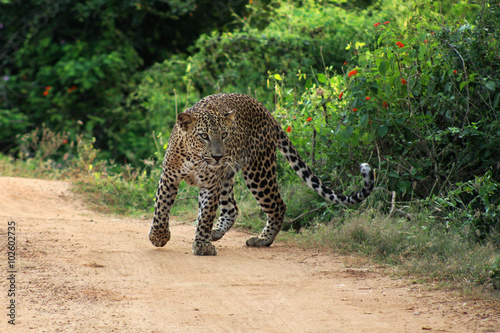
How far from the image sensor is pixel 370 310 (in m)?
4.15

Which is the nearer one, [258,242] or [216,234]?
[258,242]

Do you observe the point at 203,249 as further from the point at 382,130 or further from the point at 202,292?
the point at 382,130

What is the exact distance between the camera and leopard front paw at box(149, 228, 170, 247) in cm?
592

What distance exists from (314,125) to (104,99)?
27.6 ft

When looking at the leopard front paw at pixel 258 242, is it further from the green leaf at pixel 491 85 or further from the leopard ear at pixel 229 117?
the green leaf at pixel 491 85

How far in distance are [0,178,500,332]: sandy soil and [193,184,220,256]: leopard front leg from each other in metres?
0.11

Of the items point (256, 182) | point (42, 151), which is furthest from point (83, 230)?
point (42, 151)

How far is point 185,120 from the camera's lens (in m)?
5.70

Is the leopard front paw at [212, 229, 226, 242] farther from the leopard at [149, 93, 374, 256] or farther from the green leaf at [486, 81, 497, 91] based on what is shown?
the green leaf at [486, 81, 497, 91]

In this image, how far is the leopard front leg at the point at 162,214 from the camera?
5.89 meters

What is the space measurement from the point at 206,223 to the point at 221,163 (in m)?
0.60

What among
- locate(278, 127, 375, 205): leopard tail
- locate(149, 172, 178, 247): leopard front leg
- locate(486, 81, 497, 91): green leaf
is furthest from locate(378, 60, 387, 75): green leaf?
locate(149, 172, 178, 247): leopard front leg

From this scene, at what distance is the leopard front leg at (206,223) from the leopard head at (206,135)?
1.09 ft

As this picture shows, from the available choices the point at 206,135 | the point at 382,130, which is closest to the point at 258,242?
the point at 206,135
